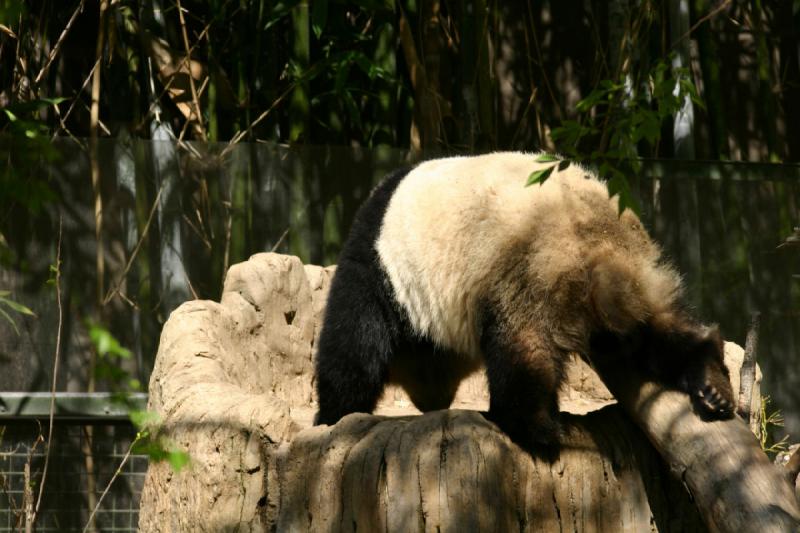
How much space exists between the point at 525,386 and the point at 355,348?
898 millimetres

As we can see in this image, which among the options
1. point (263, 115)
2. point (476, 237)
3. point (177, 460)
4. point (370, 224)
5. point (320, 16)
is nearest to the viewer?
point (177, 460)

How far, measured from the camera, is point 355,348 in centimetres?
393

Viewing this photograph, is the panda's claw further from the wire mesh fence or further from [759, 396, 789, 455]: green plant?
the wire mesh fence

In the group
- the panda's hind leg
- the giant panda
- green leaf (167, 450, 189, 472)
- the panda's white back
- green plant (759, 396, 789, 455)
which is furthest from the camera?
green plant (759, 396, 789, 455)

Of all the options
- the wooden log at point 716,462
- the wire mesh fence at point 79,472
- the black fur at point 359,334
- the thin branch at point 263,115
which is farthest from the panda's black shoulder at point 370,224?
the wire mesh fence at point 79,472

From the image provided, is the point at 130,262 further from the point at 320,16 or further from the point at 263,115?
the point at 320,16

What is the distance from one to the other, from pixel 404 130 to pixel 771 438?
276cm

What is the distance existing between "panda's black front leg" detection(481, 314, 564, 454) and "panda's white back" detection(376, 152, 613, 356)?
21cm

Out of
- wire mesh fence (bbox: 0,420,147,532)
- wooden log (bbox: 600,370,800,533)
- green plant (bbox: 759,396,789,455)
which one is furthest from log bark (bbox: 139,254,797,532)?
green plant (bbox: 759,396,789,455)

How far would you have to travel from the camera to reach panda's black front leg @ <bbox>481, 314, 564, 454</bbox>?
3166 mm

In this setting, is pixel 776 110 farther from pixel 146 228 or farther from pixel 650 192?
pixel 146 228

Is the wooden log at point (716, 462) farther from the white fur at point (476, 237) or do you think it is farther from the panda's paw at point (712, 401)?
the white fur at point (476, 237)

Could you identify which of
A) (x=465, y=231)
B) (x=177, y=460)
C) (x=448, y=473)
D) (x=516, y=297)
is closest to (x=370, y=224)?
(x=465, y=231)

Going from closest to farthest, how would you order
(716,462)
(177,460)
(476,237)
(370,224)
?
(177,460), (716,462), (476,237), (370,224)
